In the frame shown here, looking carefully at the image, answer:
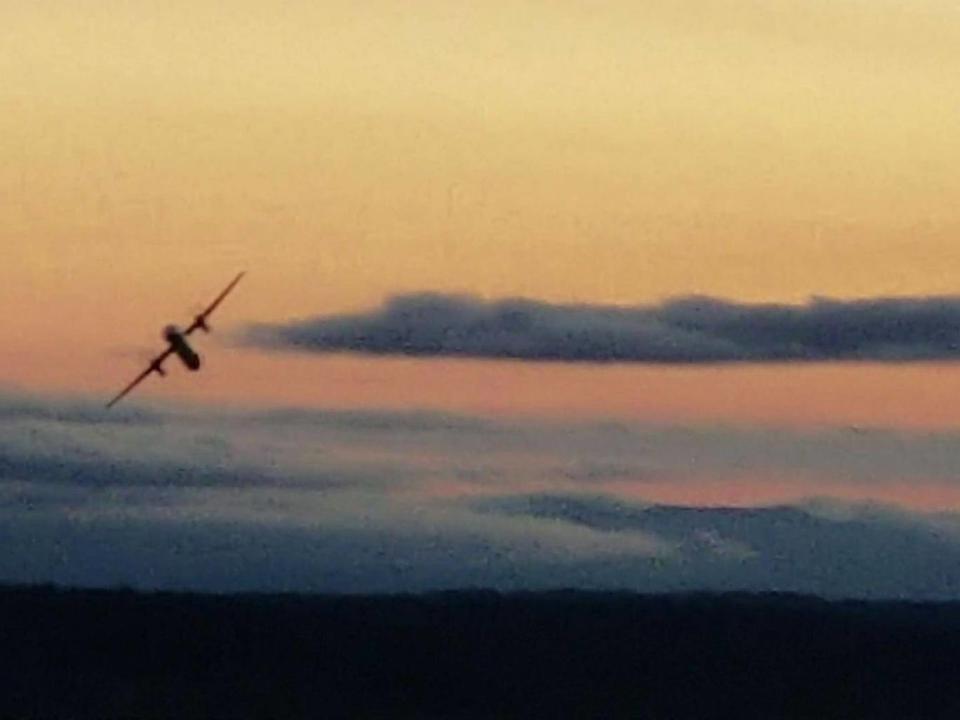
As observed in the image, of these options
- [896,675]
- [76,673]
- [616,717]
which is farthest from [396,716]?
[896,675]

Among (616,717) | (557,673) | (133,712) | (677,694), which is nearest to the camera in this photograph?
(133,712)

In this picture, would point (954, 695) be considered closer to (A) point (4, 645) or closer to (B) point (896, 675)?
(B) point (896, 675)

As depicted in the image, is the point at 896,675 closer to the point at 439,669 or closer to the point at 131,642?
the point at 439,669

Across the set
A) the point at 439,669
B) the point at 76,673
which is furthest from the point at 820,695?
the point at 76,673

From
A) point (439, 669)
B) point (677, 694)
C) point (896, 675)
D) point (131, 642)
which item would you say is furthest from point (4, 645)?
point (896, 675)

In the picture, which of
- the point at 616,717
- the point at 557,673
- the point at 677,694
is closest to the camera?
the point at 616,717

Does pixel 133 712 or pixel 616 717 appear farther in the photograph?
pixel 616 717

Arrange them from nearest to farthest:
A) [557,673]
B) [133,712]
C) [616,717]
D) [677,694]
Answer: [133,712] < [616,717] < [677,694] < [557,673]

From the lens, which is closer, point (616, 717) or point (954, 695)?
point (616, 717)
